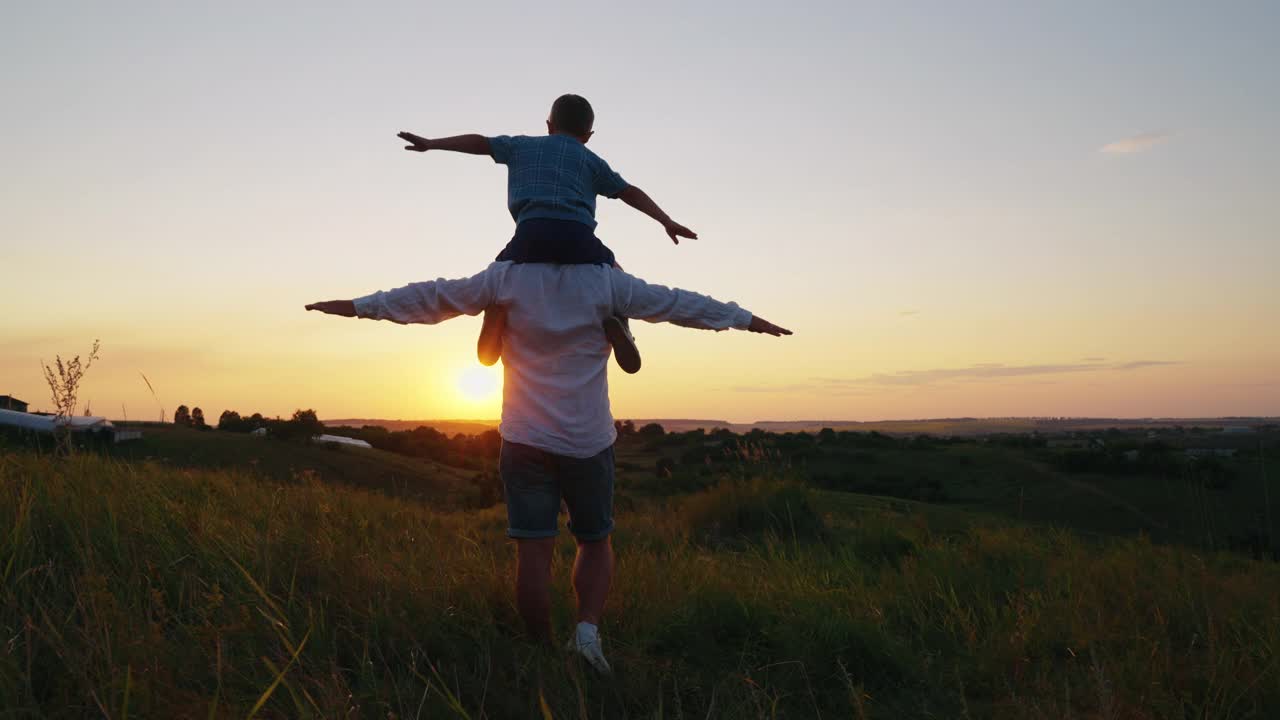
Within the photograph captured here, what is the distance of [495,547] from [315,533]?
1577 millimetres

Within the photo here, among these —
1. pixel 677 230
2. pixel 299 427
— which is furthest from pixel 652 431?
pixel 677 230

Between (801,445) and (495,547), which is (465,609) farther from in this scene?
(801,445)

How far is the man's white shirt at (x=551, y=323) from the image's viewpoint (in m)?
3.15

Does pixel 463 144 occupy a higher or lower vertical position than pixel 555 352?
higher

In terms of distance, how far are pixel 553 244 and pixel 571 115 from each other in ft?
2.30

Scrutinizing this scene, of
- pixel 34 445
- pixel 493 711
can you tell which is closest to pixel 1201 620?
pixel 493 711

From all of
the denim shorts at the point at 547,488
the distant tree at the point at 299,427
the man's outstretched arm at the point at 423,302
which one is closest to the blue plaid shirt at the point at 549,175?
the man's outstretched arm at the point at 423,302

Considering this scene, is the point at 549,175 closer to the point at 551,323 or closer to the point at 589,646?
the point at 551,323

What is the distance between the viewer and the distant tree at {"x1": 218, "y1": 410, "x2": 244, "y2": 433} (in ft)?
79.9

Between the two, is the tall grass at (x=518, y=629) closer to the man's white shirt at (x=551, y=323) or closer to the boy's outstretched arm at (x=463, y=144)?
the man's white shirt at (x=551, y=323)

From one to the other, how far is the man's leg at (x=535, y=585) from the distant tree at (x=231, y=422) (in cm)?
2303

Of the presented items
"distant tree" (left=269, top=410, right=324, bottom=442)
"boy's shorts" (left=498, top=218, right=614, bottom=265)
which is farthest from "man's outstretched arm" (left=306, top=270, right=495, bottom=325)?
"distant tree" (left=269, top=410, right=324, bottom=442)

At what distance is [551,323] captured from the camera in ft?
10.4

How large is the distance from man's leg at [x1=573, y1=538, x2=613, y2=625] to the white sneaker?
7 centimetres
